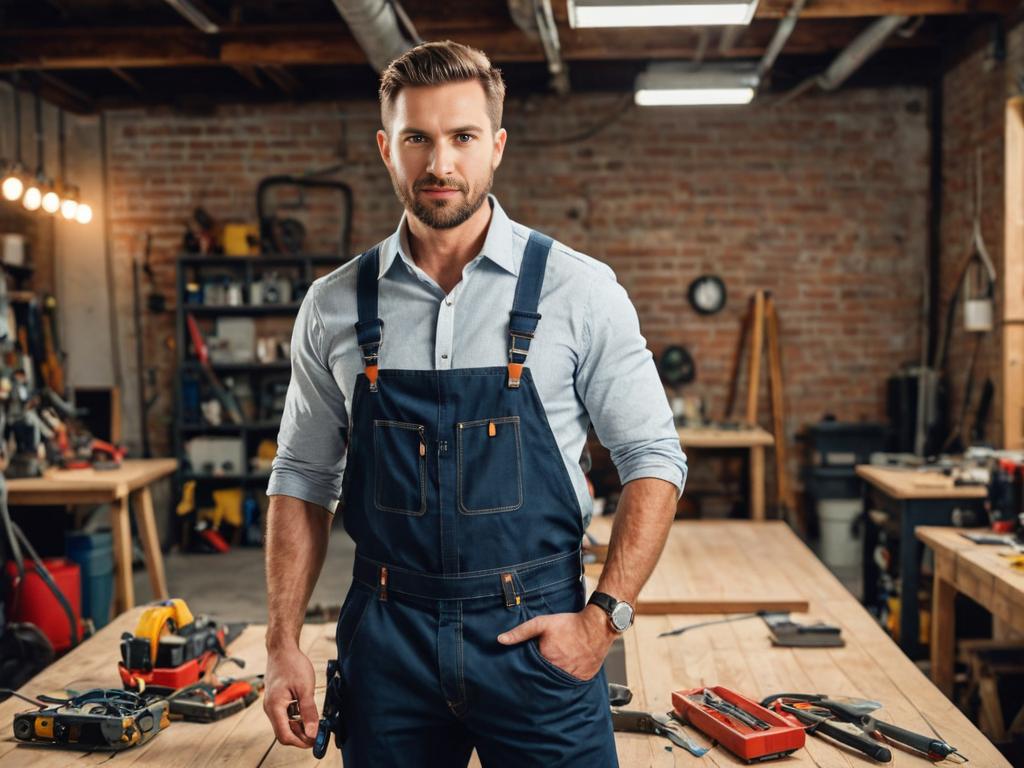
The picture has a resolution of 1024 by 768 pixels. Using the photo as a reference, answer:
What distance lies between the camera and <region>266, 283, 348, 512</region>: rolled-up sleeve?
1724mm

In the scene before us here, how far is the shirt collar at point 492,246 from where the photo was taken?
1.64m

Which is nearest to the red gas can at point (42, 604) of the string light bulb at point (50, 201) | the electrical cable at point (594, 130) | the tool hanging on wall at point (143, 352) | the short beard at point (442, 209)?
the string light bulb at point (50, 201)

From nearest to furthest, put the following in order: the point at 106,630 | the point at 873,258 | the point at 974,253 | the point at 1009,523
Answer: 1. the point at 106,630
2. the point at 1009,523
3. the point at 974,253
4. the point at 873,258

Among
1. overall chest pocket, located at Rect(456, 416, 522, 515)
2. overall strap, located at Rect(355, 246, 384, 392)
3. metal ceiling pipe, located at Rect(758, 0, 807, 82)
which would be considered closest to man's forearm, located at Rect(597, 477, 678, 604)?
overall chest pocket, located at Rect(456, 416, 522, 515)

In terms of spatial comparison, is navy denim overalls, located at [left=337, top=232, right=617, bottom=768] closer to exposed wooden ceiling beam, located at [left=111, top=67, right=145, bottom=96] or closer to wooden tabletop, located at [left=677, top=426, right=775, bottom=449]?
wooden tabletop, located at [left=677, top=426, right=775, bottom=449]

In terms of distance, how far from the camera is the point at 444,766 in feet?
5.33

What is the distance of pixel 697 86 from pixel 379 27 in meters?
2.00

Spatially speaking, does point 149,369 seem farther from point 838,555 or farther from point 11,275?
point 838,555

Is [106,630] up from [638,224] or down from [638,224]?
down

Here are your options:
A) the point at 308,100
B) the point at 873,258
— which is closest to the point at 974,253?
the point at 873,258

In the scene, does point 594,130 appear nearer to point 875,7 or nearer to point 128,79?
point 875,7

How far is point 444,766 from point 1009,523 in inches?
107

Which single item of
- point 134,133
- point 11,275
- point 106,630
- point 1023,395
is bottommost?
point 106,630

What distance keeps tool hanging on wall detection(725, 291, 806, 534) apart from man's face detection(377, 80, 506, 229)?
552cm
